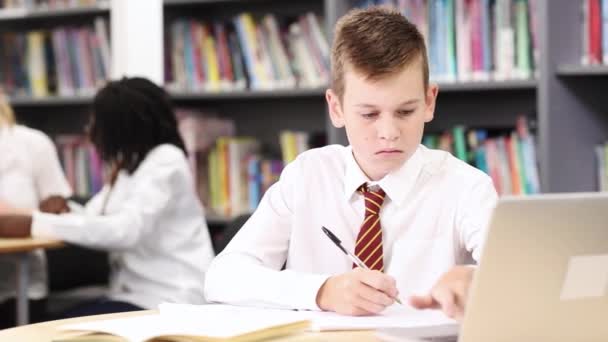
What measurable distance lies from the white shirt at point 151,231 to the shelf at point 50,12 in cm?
140

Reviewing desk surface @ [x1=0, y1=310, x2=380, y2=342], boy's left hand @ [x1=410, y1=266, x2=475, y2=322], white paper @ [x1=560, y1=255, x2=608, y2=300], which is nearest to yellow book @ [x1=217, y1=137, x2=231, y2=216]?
desk surface @ [x1=0, y1=310, x2=380, y2=342]

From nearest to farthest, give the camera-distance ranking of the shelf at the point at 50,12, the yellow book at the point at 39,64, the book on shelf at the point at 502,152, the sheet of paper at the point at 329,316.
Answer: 1. the sheet of paper at the point at 329,316
2. the book on shelf at the point at 502,152
3. the shelf at the point at 50,12
4. the yellow book at the point at 39,64

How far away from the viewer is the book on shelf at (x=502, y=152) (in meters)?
3.22

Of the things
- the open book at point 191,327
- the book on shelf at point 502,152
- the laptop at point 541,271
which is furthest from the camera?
the book on shelf at point 502,152

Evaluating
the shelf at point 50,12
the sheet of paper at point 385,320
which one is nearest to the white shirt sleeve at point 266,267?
the sheet of paper at point 385,320

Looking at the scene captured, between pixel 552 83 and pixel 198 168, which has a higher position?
pixel 552 83

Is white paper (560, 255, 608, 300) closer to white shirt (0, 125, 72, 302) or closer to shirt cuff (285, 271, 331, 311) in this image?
shirt cuff (285, 271, 331, 311)

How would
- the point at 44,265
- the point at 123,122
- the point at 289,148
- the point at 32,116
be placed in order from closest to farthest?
1. the point at 123,122
2. the point at 44,265
3. the point at 289,148
4. the point at 32,116

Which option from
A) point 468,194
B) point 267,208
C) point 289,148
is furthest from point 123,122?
point 468,194

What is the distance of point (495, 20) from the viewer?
3236 mm

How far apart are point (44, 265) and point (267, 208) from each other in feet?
5.48

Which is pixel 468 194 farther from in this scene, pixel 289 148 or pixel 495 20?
pixel 289 148

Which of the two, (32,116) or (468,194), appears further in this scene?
(32,116)

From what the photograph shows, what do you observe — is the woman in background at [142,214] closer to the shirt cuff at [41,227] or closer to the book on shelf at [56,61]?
the shirt cuff at [41,227]
